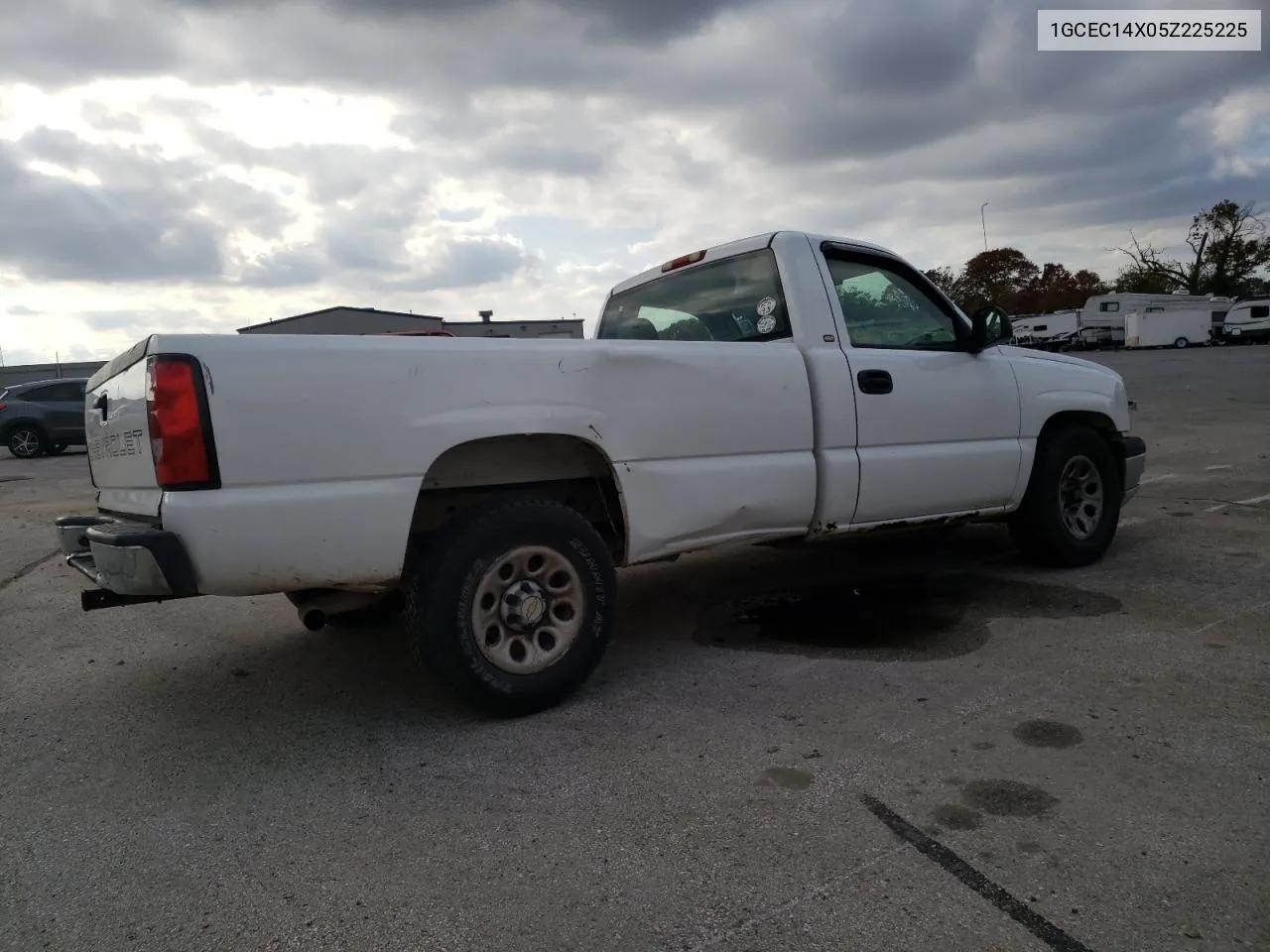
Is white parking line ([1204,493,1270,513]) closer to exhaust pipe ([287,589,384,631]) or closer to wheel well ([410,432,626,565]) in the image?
wheel well ([410,432,626,565])

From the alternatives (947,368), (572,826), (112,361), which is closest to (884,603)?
(947,368)

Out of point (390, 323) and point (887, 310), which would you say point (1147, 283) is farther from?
point (887, 310)

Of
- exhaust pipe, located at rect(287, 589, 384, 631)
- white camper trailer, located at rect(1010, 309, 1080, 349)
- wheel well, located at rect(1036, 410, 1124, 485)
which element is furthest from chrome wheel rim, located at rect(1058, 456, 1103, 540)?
white camper trailer, located at rect(1010, 309, 1080, 349)

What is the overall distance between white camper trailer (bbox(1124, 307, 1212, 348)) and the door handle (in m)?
47.1

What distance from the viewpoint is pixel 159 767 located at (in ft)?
10.1

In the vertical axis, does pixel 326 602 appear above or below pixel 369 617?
above

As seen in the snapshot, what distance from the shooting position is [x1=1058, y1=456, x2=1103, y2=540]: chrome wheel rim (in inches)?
210

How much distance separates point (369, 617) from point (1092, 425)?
14.9 ft

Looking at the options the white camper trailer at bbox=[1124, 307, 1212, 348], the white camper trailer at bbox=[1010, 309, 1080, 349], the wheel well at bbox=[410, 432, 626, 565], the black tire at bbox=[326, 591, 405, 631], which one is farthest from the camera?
the white camper trailer at bbox=[1010, 309, 1080, 349]

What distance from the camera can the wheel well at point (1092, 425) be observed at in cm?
523

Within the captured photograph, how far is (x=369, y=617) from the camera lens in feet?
15.1

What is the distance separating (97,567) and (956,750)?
3.01m

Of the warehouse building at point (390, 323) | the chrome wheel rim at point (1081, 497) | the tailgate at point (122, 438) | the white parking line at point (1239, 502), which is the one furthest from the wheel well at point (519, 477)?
the warehouse building at point (390, 323)

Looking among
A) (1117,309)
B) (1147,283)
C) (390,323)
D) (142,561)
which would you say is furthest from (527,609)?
(1147,283)
